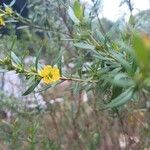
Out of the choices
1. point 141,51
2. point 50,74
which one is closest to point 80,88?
point 50,74

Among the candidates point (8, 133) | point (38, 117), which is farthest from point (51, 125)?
point (8, 133)

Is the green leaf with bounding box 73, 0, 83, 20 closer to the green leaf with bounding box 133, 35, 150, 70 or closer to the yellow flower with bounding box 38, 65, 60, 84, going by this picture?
the yellow flower with bounding box 38, 65, 60, 84

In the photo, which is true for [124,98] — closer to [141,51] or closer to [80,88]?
[141,51]

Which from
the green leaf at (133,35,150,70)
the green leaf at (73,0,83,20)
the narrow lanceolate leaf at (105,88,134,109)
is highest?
the green leaf at (73,0,83,20)

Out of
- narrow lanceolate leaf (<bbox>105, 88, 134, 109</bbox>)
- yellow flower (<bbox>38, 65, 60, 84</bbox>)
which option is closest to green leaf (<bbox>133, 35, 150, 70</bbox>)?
narrow lanceolate leaf (<bbox>105, 88, 134, 109</bbox>)

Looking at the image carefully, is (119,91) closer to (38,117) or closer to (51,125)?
(38,117)

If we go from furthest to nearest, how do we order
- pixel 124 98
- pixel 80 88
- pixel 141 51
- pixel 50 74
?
1. pixel 80 88
2. pixel 50 74
3. pixel 124 98
4. pixel 141 51

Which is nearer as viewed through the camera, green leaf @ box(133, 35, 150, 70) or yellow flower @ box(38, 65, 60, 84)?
green leaf @ box(133, 35, 150, 70)

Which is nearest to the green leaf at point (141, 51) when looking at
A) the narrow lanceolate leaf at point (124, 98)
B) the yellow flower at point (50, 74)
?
the narrow lanceolate leaf at point (124, 98)

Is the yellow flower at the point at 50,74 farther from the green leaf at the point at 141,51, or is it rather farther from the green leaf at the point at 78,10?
the green leaf at the point at 141,51
